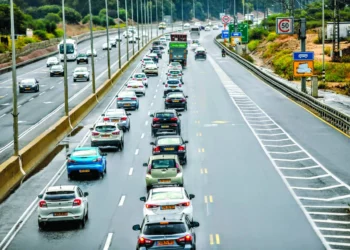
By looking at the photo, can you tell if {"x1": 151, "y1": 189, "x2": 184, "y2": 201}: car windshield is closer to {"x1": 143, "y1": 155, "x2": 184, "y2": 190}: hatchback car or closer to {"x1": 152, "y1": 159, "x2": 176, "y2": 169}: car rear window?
{"x1": 143, "y1": 155, "x2": 184, "y2": 190}: hatchback car

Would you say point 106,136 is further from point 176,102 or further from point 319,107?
point 319,107

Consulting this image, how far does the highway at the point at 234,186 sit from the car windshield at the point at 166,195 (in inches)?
61.0

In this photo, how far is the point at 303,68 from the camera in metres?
74.6

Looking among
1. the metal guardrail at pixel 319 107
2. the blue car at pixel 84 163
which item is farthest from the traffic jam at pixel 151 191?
the metal guardrail at pixel 319 107

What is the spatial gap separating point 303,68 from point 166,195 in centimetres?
5027

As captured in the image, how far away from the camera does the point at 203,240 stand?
2625 centimetres

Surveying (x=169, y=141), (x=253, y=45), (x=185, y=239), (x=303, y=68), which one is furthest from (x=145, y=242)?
(x=253, y=45)

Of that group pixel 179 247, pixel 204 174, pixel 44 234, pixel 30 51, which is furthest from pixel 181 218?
pixel 30 51

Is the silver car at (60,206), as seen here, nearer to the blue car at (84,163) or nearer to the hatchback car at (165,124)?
the blue car at (84,163)

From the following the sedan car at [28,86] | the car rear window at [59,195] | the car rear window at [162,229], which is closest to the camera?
the car rear window at [162,229]

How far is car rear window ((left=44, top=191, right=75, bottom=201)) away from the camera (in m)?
27.6

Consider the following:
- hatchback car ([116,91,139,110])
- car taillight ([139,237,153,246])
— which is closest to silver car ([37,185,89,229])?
car taillight ([139,237,153,246])

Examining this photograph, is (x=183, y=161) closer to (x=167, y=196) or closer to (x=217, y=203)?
(x=217, y=203)

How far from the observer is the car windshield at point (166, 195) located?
2591 centimetres
